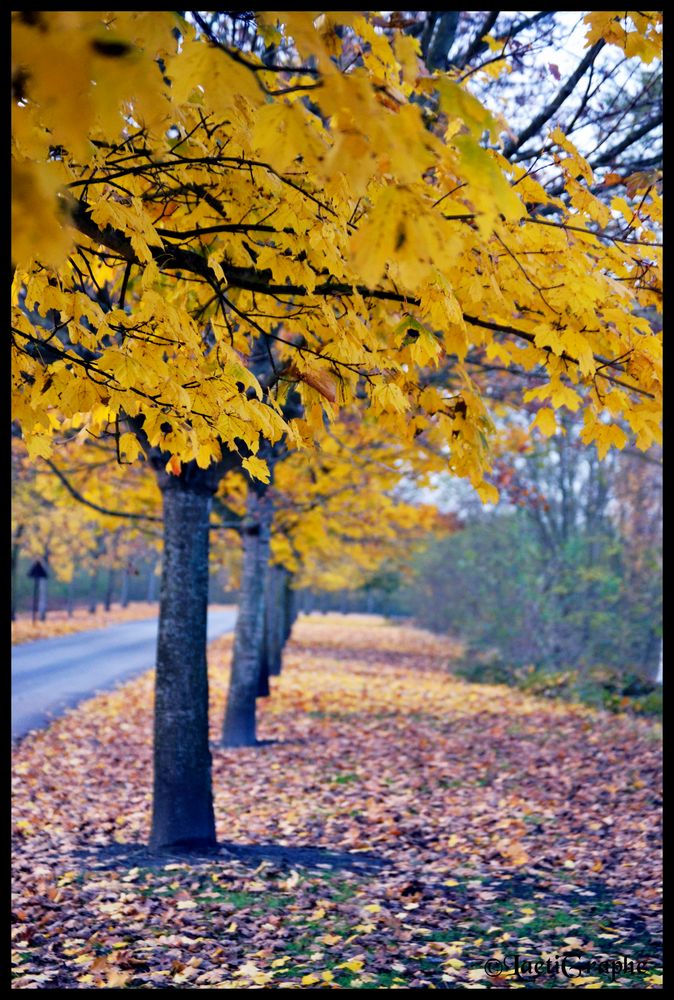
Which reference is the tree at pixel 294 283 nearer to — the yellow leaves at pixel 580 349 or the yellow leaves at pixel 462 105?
the yellow leaves at pixel 580 349

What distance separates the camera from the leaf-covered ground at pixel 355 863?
421 centimetres

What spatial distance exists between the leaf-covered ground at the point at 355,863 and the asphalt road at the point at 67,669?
2.59ft

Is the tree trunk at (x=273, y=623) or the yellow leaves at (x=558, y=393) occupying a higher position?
the yellow leaves at (x=558, y=393)

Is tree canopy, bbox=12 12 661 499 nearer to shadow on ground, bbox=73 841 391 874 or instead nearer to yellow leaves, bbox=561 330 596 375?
yellow leaves, bbox=561 330 596 375

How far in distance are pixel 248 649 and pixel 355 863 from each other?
16.5 feet


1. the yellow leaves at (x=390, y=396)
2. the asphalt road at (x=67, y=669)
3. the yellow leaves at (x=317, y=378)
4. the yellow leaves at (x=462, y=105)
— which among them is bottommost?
the asphalt road at (x=67, y=669)

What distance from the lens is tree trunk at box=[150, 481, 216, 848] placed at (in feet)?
20.0

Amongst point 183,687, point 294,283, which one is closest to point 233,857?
point 183,687

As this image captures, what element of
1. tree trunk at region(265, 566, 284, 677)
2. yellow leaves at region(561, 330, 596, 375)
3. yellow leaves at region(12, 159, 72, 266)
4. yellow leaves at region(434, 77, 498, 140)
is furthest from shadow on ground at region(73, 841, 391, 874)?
tree trunk at region(265, 566, 284, 677)

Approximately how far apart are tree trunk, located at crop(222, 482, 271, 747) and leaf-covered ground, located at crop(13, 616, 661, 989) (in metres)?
0.36

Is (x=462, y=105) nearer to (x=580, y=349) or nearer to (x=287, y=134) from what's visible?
(x=287, y=134)

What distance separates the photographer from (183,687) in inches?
242

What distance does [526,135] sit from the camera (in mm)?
5039

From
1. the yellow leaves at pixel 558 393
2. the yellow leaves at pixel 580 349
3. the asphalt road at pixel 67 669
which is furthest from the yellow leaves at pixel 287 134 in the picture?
the asphalt road at pixel 67 669
